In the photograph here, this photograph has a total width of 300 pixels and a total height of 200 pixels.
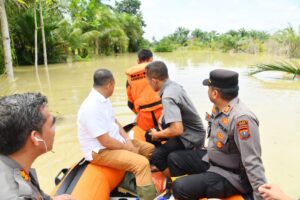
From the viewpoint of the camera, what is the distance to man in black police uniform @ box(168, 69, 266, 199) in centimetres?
A: 196

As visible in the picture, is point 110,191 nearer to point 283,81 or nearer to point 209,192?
point 209,192

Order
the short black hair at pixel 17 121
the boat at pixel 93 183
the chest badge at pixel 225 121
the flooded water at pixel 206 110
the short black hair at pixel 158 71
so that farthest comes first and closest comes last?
1. the flooded water at pixel 206 110
2. the short black hair at pixel 158 71
3. the boat at pixel 93 183
4. the chest badge at pixel 225 121
5. the short black hair at pixel 17 121

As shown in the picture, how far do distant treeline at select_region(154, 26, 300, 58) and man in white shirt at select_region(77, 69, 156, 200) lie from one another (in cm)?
1630

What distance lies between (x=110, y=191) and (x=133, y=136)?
0.88m

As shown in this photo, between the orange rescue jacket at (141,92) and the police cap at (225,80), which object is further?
the orange rescue jacket at (141,92)

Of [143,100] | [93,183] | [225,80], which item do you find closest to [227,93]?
[225,80]

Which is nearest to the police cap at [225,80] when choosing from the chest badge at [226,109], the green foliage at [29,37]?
the chest badge at [226,109]

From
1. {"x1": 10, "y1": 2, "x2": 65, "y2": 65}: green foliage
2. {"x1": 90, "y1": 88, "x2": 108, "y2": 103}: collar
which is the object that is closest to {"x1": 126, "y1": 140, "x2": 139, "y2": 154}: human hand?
{"x1": 90, "y1": 88, "x2": 108, "y2": 103}: collar

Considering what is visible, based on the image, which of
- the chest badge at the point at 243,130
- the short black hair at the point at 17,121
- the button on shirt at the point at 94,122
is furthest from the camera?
the button on shirt at the point at 94,122

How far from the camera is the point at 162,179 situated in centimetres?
290

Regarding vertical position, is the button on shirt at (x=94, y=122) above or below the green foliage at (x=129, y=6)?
below

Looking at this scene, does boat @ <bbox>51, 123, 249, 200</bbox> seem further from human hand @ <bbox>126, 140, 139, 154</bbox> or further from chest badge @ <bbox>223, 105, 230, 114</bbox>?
chest badge @ <bbox>223, 105, 230, 114</bbox>

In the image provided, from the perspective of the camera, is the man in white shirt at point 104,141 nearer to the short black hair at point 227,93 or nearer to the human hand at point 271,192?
the short black hair at point 227,93

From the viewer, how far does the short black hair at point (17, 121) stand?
4.27 ft
